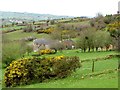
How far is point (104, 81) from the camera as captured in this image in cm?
2420

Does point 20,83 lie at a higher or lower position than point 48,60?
lower

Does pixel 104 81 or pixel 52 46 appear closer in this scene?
pixel 104 81

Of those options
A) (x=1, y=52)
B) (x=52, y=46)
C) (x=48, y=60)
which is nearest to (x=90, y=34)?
(x=52, y=46)

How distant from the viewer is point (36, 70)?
106ft

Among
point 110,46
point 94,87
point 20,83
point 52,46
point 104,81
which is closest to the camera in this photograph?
point 94,87

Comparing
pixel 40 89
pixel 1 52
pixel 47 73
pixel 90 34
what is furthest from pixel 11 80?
pixel 90 34

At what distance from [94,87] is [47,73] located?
1089 cm

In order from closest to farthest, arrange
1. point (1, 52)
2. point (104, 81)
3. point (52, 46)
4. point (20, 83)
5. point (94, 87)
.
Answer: point (94, 87) < point (104, 81) < point (20, 83) < point (1, 52) < point (52, 46)

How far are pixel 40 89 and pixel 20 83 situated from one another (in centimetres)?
688

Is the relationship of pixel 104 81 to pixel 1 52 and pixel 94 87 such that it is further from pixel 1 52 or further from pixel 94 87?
pixel 1 52

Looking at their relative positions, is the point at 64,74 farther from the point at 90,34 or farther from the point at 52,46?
the point at 52,46

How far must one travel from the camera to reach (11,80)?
3203 cm

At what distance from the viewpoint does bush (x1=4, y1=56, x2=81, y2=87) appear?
105 feet

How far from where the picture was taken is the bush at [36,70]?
32125 mm
